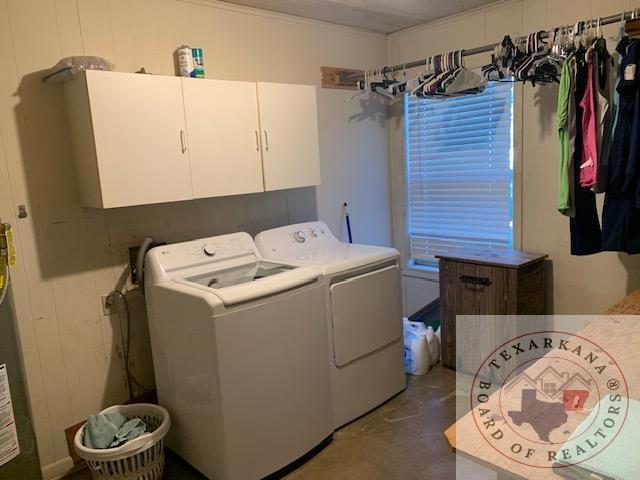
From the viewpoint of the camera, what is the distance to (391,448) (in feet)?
8.38

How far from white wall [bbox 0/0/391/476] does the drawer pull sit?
1313mm

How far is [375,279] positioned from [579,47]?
5.20ft

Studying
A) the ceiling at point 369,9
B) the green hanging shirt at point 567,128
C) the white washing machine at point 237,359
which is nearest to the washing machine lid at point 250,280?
the white washing machine at point 237,359

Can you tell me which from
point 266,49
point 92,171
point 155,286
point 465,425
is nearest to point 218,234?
point 155,286

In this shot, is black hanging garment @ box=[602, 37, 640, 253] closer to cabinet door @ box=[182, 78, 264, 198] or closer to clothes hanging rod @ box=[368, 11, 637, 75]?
clothes hanging rod @ box=[368, 11, 637, 75]

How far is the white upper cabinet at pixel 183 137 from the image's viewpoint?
219 cm

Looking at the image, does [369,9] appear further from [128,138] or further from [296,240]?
[128,138]

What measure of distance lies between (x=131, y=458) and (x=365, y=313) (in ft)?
4.47

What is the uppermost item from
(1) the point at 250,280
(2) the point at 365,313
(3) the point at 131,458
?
(1) the point at 250,280

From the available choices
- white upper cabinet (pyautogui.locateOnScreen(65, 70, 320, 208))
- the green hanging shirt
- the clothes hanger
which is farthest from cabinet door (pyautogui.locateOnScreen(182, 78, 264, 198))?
the green hanging shirt

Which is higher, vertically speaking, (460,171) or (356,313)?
(460,171)

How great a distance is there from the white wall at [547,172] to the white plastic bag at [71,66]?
7.84 ft

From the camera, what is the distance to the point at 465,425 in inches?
49.7

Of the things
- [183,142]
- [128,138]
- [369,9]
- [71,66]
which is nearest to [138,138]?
[128,138]
